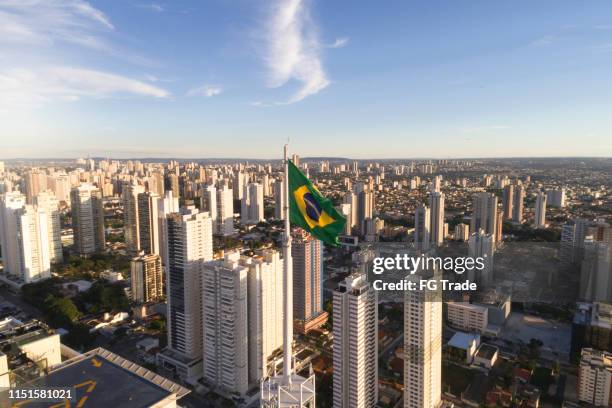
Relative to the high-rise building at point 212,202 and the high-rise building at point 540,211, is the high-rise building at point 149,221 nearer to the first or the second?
the high-rise building at point 212,202

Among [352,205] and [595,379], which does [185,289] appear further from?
[352,205]

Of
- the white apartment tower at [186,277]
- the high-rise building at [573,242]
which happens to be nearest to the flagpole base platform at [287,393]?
the white apartment tower at [186,277]

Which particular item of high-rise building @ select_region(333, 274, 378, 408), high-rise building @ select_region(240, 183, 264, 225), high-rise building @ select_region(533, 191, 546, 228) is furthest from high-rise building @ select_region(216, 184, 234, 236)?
high-rise building @ select_region(333, 274, 378, 408)

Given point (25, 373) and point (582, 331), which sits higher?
point (25, 373)

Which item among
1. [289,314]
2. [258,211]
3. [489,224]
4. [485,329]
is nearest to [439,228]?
[489,224]

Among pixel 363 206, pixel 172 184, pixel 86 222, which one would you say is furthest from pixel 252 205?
pixel 172 184

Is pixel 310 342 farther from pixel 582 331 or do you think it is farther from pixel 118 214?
pixel 118 214

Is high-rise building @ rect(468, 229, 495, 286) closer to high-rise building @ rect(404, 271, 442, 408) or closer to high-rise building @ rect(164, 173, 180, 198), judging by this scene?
high-rise building @ rect(404, 271, 442, 408)
